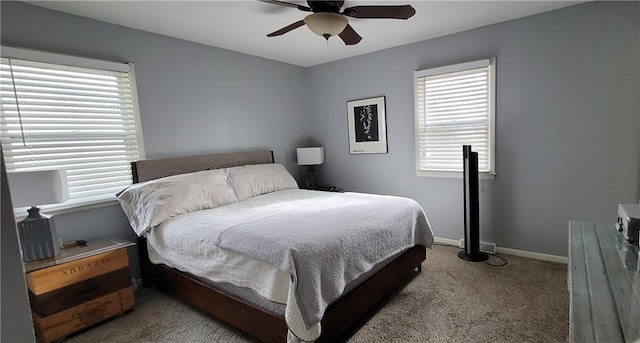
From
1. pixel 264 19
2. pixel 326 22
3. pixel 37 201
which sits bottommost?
pixel 37 201

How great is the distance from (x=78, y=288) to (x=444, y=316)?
8.66 ft

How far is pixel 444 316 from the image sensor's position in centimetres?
220

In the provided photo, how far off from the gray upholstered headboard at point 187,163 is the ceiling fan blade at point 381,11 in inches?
82.4

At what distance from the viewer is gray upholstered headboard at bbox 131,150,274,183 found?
9.34 feet

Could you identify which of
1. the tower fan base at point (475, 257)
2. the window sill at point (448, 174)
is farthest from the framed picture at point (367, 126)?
the tower fan base at point (475, 257)

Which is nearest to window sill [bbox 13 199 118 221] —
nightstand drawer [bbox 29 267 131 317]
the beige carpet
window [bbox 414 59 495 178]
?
nightstand drawer [bbox 29 267 131 317]

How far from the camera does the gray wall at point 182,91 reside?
2.43 meters

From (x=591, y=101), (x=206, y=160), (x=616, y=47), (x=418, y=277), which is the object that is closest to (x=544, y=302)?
(x=418, y=277)

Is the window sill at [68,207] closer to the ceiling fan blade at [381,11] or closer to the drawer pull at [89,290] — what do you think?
the drawer pull at [89,290]

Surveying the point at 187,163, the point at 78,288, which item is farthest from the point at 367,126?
the point at 78,288

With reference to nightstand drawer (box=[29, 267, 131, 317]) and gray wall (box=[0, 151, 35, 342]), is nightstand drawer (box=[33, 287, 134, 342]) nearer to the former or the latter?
nightstand drawer (box=[29, 267, 131, 317])

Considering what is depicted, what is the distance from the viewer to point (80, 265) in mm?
2170

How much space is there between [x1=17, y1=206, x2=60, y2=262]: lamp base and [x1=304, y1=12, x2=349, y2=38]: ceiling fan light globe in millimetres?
2314

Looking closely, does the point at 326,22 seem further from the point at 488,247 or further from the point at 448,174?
the point at 488,247
